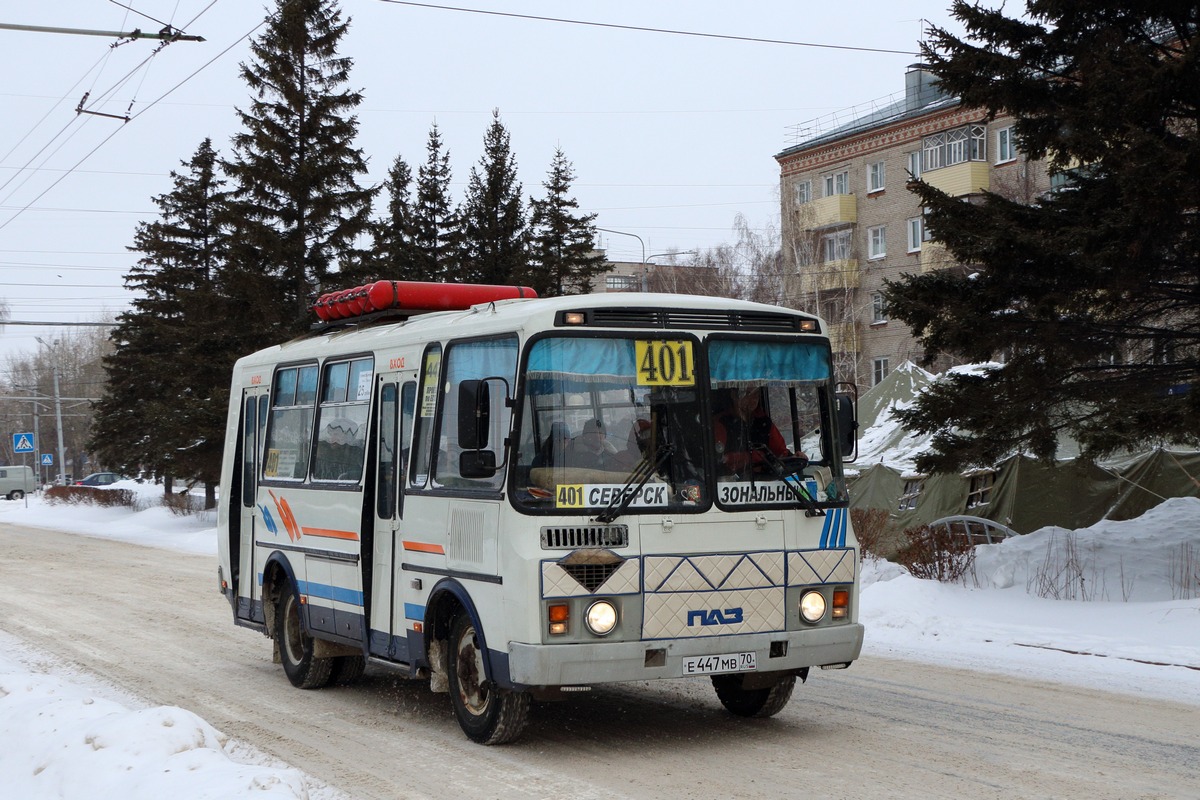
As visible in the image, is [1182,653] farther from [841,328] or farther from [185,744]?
[841,328]

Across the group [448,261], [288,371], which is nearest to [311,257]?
Answer: [448,261]

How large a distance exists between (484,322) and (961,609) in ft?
26.7

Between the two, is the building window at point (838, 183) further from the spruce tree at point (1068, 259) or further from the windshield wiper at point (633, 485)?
the windshield wiper at point (633, 485)

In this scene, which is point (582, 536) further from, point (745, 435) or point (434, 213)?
point (434, 213)

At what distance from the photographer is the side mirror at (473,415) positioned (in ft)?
26.4

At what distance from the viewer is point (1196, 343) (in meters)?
16.2

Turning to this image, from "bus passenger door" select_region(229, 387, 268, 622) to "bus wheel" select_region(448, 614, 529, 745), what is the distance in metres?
4.10

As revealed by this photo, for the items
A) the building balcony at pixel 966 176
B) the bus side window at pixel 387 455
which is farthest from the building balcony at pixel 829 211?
the bus side window at pixel 387 455

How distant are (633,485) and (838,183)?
53.9 meters

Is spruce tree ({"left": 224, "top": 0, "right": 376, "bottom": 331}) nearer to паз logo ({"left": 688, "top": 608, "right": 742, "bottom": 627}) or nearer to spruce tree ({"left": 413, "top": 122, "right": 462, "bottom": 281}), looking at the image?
spruce tree ({"left": 413, "top": 122, "right": 462, "bottom": 281})

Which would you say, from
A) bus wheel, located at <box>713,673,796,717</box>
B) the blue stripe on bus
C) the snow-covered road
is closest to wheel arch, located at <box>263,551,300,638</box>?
the snow-covered road

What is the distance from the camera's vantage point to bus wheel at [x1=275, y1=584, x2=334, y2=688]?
11430mm

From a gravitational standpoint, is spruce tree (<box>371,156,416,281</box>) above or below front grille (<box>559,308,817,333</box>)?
above

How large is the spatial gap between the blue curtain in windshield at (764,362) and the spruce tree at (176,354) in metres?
27.4
